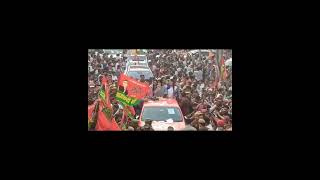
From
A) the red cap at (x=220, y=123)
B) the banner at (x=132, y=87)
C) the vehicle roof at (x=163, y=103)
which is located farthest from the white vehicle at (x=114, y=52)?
the red cap at (x=220, y=123)

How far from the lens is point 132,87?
7941mm

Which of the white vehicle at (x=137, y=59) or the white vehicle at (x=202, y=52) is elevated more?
the white vehicle at (x=202, y=52)

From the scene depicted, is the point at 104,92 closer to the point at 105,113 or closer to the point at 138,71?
the point at 105,113

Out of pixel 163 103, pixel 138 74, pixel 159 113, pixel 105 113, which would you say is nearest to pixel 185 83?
pixel 163 103

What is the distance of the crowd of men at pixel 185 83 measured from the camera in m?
7.92

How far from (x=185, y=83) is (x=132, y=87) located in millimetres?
680

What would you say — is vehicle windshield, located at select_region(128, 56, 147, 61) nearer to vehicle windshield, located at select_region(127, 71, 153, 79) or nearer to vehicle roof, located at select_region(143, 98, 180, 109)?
vehicle windshield, located at select_region(127, 71, 153, 79)

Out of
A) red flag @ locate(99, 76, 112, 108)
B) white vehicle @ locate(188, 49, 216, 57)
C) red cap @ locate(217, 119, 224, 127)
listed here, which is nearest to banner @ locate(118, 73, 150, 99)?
red flag @ locate(99, 76, 112, 108)

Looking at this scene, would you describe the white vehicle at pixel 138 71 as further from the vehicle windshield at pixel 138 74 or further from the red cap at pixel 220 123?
the red cap at pixel 220 123

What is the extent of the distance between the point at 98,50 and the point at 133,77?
56 centimetres

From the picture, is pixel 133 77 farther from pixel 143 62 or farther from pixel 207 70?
pixel 207 70

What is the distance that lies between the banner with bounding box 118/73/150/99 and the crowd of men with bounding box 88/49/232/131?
6 cm

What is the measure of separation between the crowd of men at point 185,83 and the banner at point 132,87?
0.06 m

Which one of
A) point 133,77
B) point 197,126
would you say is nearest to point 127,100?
point 133,77
